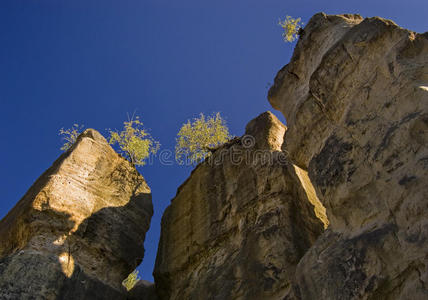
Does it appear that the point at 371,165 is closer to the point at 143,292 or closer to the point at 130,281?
the point at 143,292

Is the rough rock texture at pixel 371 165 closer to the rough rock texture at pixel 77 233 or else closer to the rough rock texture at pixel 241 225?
the rough rock texture at pixel 241 225

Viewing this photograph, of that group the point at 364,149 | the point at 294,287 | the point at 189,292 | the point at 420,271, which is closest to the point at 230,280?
the point at 189,292

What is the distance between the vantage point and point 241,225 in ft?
35.3

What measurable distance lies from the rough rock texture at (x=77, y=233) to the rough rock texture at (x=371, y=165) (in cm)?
633

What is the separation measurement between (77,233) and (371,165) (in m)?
8.33

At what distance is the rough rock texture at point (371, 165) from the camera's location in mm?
5309

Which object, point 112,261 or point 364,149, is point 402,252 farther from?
point 112,261

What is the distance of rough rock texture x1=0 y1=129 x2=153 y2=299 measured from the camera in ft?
31.8

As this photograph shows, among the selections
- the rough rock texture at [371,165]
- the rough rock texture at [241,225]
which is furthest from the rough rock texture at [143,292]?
the rough rock texture at [371,165]

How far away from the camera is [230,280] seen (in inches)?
377

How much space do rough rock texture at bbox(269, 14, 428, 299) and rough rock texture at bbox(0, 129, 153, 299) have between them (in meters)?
6.33

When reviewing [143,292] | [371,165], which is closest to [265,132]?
[371,165]

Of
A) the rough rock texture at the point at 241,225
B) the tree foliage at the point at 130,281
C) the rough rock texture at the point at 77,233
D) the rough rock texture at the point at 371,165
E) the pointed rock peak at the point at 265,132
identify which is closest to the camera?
the rough rock texture at the point at 371,165

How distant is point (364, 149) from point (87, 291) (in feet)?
26.1
